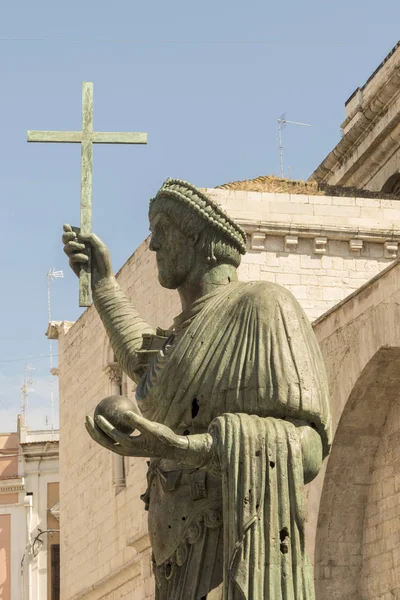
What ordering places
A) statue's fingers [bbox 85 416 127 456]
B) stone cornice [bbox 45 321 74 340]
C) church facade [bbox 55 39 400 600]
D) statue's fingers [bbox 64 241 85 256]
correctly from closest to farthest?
statue's fingers [bbox 85 416 127 456]
statue's fingers [bbox 64 241 85 256]
church facade [bbox 55 39 400 600]
stone cornice [bbox 45 321 74 340]

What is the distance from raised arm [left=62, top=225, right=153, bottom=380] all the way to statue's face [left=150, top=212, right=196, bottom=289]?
0.31m

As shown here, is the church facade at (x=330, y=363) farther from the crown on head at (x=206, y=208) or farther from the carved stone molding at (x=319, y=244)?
the crown on head at (x=206, y=208)

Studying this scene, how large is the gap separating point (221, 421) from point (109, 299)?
1027 mm

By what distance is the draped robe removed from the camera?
413 cm

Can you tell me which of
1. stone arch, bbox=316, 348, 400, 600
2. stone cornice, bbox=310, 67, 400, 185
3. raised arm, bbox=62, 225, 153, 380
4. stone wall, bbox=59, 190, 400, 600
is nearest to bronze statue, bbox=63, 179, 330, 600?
raised arm, bbox=62, 225, 153, 380

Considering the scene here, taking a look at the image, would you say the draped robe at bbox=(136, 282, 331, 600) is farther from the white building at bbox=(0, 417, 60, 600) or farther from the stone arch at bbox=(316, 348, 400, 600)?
the white building at bbox=(0, 417, 60, 600)

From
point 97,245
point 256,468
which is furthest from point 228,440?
point 97,245

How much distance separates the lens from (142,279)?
2028cm

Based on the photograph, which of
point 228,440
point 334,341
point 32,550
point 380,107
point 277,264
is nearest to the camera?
point 228,440

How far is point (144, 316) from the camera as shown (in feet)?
66.2

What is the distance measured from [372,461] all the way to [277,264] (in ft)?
11.5

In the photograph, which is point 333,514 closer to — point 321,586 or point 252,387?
point 321,586

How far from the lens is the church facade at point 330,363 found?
14.7 m

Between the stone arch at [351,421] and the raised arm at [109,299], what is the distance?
9.02 m
